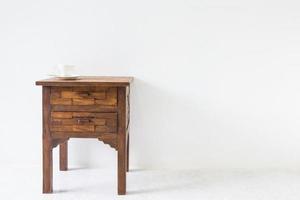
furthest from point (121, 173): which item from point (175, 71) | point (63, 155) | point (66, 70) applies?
point (175, 71)

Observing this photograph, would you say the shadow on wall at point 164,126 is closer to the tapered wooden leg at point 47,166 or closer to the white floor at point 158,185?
the white floor at point 158,185

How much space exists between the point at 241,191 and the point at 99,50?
1.36 m

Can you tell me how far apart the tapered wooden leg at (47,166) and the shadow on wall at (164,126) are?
71 cm

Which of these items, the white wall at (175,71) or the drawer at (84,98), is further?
the white wall at (175,71)

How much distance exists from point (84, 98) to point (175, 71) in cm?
80

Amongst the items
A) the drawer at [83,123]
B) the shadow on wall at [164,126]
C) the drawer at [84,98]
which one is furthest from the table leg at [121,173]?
the shadow on wall at [164,126]

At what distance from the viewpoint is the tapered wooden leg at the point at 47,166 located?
7.70 feet

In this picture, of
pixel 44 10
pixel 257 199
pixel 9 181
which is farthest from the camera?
pixel 44 10

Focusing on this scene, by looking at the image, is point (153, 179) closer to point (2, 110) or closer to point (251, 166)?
point (251, 166)

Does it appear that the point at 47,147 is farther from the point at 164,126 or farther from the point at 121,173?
the point at 164,126

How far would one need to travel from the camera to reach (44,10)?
2781 mm

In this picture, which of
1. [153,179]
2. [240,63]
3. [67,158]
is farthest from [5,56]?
[240,63]

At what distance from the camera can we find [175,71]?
283 centimetres

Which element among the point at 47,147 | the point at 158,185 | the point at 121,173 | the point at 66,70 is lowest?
the point at 158,185
